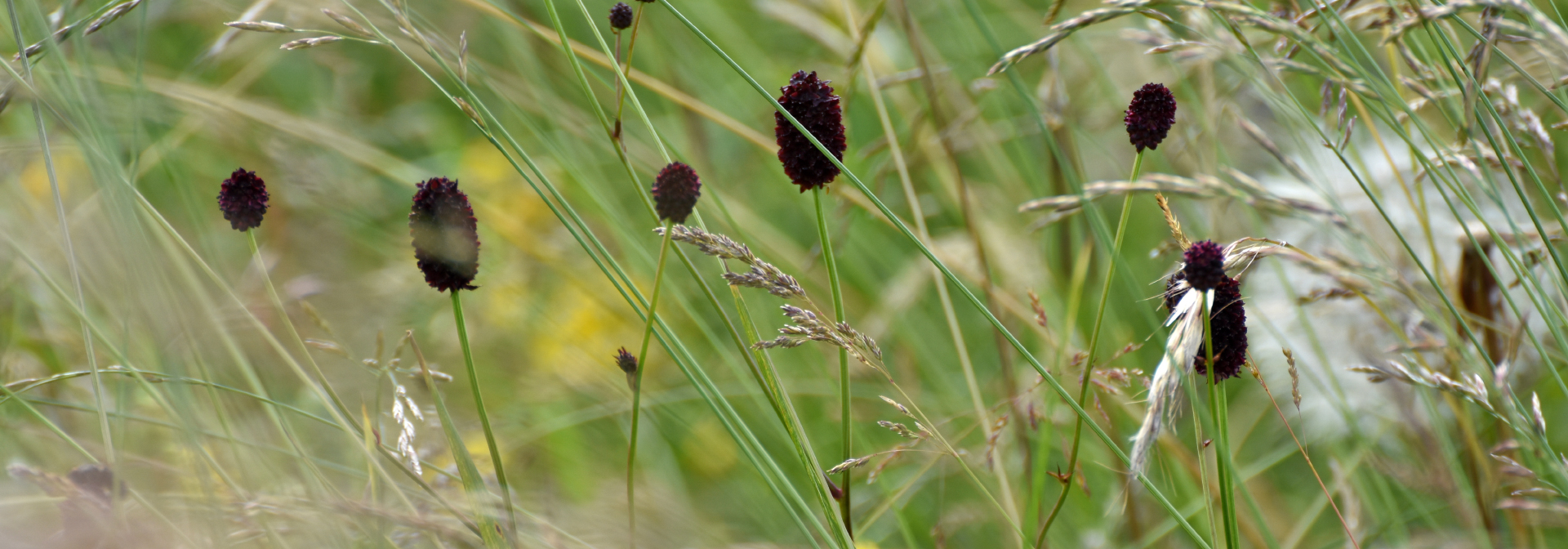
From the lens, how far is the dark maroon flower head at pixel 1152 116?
0.66 meters

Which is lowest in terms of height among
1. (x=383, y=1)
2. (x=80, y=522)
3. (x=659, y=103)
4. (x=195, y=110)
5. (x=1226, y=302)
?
(x=80, y=522)

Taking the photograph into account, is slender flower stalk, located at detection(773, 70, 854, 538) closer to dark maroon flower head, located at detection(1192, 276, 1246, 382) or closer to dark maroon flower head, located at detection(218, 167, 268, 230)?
dark maroon flower head, located at detection(1192, 276, 1246, 382)

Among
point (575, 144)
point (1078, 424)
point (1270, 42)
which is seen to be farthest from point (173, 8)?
point (1270, 42)

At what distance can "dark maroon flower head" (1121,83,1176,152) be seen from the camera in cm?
66

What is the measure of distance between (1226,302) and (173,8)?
2.05 meters

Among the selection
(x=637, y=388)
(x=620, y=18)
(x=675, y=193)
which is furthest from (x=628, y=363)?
(x=620, y=18)

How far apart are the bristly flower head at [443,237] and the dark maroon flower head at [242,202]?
19 cm

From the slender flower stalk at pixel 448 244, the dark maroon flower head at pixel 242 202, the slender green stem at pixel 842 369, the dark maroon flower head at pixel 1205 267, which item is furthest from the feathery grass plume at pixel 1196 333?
the dark maroon flower head at pixel 242 202

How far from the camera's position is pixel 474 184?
1884 millimetres

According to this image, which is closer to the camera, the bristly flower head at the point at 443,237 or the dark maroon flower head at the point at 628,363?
the bristly flower head at the point at 443,237

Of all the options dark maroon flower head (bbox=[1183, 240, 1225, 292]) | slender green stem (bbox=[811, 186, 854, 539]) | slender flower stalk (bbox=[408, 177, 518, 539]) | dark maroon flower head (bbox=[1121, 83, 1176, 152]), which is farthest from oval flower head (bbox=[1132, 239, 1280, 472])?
slender flower stalk (bbox=[408, 177, 518, 539])

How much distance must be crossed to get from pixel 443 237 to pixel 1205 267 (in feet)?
1.79

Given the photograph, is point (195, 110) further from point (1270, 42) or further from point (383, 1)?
point (1270, 42)

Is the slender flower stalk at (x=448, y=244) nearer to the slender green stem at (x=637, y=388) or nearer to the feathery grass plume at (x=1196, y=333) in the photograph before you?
the slender green stem at (x=637, y=388)
